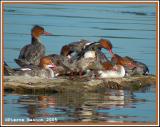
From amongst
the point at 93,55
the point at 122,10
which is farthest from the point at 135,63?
the point at 122,10

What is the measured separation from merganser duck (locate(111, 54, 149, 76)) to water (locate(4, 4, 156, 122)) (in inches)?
14.8

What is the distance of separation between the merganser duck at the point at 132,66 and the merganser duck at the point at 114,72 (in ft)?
2.28

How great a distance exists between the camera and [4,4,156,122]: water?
15.9 metres

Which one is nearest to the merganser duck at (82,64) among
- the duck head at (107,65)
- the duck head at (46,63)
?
the duck head at (107,65)

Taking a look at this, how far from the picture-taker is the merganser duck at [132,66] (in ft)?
64.0

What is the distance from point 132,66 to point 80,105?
3554 mm

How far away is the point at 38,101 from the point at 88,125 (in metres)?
1.83

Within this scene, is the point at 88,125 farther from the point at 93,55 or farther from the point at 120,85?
the point at 93,55

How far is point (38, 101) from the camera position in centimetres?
1650

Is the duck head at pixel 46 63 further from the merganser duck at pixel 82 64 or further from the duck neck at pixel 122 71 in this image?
the duck neck at pixel 122 71

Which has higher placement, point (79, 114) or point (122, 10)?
point (122, 10)

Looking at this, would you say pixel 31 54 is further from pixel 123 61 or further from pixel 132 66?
pixel 132 66

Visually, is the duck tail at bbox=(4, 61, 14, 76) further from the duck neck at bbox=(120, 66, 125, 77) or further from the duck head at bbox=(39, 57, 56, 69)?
the duck neck at bbox=(120, 66, 125, 77)

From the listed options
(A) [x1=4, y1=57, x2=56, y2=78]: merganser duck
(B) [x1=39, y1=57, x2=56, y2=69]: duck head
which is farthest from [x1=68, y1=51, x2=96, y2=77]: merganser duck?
(A) [x1=4, y1=57, x2=56, y2=78]: merganser duck
